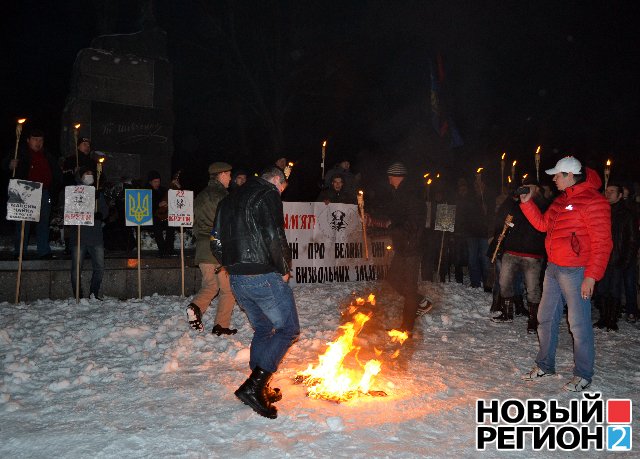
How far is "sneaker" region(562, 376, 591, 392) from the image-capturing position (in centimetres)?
552

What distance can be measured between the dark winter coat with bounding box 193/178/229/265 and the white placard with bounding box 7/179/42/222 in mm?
3299

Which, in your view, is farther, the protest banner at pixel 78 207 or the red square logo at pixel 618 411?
the protest banner at pixel 78 207

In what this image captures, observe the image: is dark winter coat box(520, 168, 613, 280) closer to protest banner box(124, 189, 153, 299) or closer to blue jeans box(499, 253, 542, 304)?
blue jeans box(499, 253, 542, 304)

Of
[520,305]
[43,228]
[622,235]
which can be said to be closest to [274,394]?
[520,305]

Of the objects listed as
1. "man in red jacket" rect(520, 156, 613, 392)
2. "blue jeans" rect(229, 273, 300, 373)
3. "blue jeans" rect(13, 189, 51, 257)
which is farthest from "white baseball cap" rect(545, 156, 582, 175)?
"blue jeans" rect(13, 189, 51, 257)

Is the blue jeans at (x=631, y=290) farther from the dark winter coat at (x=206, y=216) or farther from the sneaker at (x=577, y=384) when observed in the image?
the dark winter coat at (x=206, y=216)

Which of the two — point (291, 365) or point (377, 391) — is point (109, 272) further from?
point (377, 391)

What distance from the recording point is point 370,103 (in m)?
25.6

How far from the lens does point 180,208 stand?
32.7ft

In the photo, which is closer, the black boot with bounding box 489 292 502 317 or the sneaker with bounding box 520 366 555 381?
the sneaker with bounding box 520 366 555 381

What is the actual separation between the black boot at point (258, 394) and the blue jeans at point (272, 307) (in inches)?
3.1

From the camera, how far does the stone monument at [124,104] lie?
13539 mm

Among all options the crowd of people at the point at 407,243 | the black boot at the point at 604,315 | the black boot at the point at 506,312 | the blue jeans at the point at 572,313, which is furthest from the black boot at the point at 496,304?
the blue jeans at the point at 572,313

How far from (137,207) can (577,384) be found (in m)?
7.70
